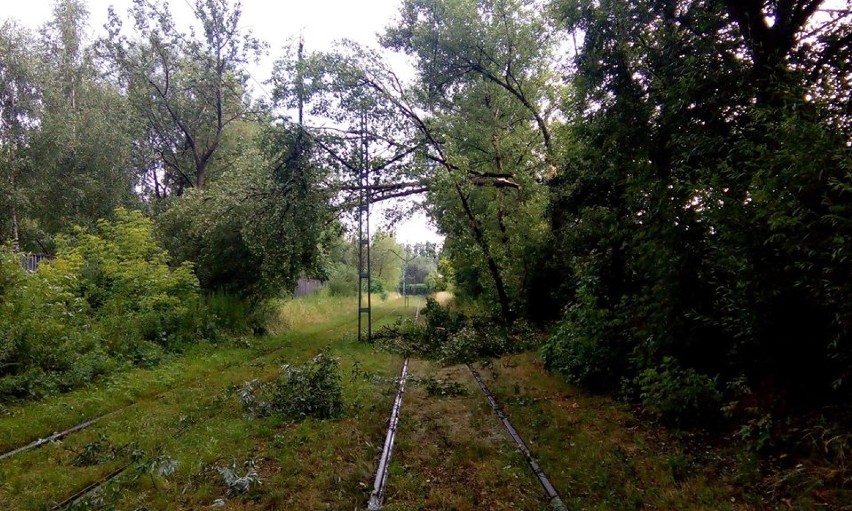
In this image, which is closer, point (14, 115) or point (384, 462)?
point (384, 462)

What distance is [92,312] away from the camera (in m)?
11.0

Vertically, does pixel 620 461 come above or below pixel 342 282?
below

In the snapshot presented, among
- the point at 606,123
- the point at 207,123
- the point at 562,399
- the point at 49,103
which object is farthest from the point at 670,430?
the point at 49,103

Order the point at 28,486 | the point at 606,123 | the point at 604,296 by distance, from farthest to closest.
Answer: the point at 604,296 < the point at 606,123 < the point at 28,486

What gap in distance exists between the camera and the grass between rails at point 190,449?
4.52 meters

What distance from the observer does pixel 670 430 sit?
6035 mm

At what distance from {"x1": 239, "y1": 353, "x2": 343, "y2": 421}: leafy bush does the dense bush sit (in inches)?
136

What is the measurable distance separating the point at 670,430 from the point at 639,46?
5979 mm

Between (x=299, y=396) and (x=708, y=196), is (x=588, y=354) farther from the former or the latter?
(x=299, y=396)

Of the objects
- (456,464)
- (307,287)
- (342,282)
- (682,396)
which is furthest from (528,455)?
(342,282)

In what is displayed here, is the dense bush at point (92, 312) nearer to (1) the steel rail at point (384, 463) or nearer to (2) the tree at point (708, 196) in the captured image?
(1) the steel rail at point (384, 463)

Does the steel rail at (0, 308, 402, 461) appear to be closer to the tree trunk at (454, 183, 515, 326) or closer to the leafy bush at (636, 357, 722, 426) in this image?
the leafy bush at (636, 357, 722, 426)

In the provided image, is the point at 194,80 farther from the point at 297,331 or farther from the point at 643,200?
the point at 643,200

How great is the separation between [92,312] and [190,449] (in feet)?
24.3
